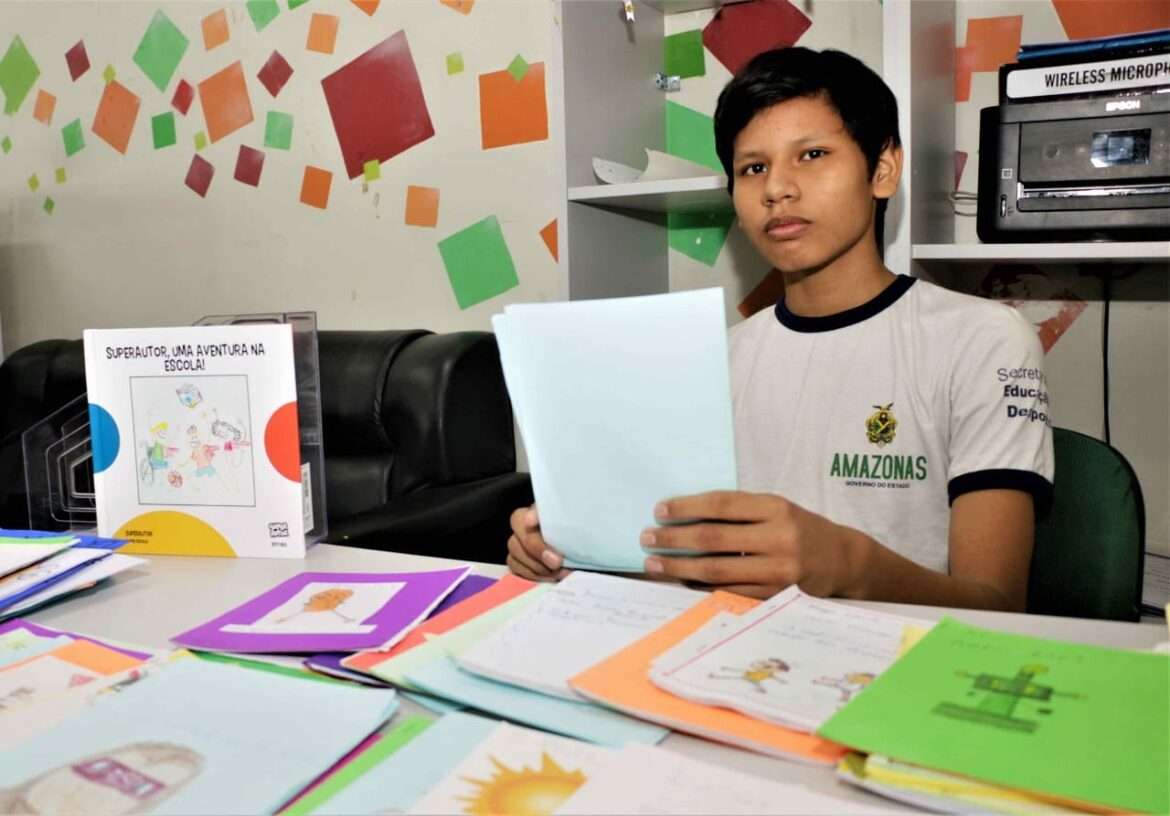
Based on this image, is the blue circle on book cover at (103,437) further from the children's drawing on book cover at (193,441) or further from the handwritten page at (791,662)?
the handwritten page at (791,662)

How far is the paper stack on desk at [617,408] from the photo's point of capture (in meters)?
0.75

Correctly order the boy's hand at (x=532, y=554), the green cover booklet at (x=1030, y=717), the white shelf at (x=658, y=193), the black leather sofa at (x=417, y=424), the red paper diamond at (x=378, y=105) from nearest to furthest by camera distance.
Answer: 1. the green cover booklet at (x=1030, y=717)
2. the boy's hand at (x=532, y=554)
3. the white shelf at (x=658, y=193)
4. the black leather sofa at (x=417, y=424)
5. the red paper diamond at (x=378, y=105)

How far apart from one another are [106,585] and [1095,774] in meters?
0.89

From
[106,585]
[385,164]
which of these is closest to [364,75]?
[385,164]

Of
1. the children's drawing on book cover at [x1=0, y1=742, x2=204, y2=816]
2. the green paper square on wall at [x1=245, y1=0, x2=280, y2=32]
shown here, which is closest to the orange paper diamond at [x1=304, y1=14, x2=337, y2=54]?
the green paper square on wall at [x1=245, y1=0, x2=280, y2=32]

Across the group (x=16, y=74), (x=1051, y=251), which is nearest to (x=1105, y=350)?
(x=1051, y=251)

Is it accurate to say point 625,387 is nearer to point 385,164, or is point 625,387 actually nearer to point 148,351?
point 148,351

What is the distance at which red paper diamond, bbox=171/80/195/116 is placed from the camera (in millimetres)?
2539

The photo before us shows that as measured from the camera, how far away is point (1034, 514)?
1084 mm

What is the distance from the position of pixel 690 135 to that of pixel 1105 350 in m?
0.85

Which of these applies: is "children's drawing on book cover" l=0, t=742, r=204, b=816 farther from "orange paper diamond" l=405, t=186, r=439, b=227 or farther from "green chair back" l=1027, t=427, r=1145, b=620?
"orange paper diamond" l=405, t=186, r=439, b=227

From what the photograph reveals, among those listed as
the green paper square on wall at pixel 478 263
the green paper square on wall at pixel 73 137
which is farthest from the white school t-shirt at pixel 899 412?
the green paper square on wall at pixel 73 137

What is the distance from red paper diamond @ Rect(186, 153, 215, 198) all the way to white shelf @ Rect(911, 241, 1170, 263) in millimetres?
1861

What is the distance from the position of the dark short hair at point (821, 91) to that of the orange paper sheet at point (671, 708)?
796 mm
